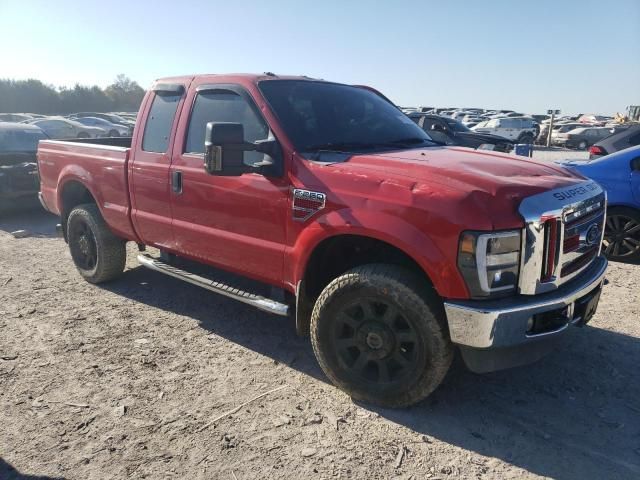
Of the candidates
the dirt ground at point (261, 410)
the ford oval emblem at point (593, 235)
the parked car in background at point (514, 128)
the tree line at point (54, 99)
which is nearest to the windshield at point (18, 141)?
the dirt ground at point (261, 410)

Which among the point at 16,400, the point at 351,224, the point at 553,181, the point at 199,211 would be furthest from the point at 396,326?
the point at 16,400

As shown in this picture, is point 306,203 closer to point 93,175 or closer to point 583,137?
point 93,175

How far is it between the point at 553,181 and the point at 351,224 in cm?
122

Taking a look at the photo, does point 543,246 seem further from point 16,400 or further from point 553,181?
point 16,400

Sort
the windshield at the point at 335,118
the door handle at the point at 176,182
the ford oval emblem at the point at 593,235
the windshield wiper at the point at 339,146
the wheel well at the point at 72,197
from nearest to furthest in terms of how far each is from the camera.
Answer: the ford oval emblem at the point at 593,235
the windshield wiper at the point at 339,146
the windshield at the point at 335,118
the door handle at the point at 176,182
the wheel well at the point at 72,197

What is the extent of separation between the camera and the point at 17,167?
27.7ft

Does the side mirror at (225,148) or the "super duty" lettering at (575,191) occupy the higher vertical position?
the side mirror at (225,148)

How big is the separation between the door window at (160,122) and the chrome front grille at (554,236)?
114 inches

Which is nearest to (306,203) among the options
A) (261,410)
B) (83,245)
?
(261,410)

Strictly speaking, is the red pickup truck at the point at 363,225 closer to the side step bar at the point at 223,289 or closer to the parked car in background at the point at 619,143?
the side step bar at the point at 223,289

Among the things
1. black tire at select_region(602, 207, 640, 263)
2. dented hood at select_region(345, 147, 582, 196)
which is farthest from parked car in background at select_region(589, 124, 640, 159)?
dented hood at select_region(345, 147, 582, 196)

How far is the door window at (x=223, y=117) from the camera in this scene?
11.9 ft

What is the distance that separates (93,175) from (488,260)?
12.8 feet

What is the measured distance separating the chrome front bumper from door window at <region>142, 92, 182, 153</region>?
2.74 metres
